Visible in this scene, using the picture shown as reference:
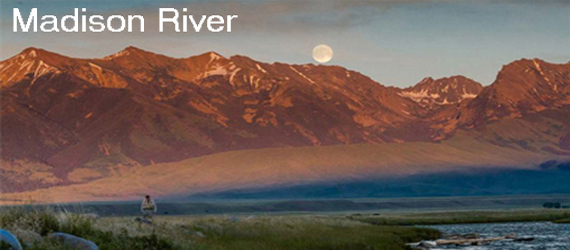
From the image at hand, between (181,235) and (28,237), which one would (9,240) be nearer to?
(28,237)

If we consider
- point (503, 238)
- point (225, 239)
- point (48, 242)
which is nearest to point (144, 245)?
point (48, 242)

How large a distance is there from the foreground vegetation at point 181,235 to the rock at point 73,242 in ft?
3.06

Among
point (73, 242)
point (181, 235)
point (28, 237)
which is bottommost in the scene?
point (181, 235)

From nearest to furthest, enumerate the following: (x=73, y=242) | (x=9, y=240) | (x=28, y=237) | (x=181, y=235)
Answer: (x=9, y=240), (x=28, y=237), (x=73, y=242), (x=181, y=235)

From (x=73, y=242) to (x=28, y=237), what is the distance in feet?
6.40

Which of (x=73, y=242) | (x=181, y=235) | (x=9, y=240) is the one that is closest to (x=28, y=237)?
(x=73, y=242)

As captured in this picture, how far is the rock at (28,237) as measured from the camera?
3910 centimetres

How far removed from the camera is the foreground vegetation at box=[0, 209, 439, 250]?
1747 inches

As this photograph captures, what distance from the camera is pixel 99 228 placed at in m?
49.0

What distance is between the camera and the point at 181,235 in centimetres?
5878

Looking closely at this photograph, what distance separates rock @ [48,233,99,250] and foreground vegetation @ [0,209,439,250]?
93 centimetres

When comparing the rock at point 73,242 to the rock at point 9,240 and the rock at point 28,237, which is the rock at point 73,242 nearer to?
the rock at point 28,237

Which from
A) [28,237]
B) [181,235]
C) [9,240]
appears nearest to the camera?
[9,240]

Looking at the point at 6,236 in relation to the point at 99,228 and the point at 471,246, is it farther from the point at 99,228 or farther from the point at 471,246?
the point at 471,246
